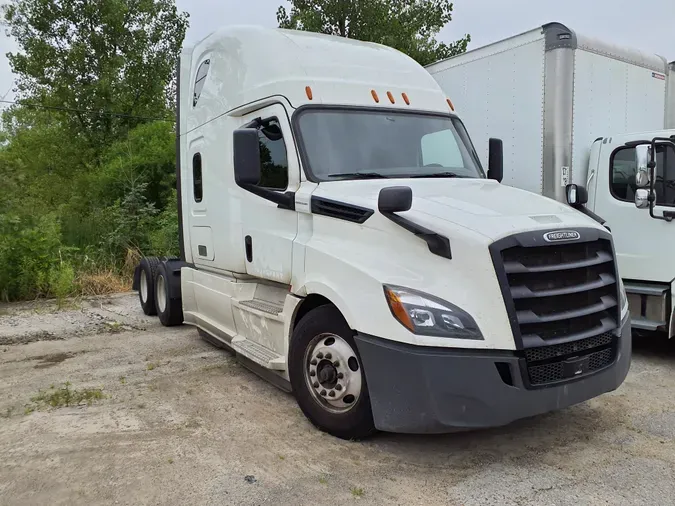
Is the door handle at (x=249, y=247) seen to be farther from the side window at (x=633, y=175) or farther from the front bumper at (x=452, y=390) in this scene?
the side window at (x=633, y=175)

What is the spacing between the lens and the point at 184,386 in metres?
5.70

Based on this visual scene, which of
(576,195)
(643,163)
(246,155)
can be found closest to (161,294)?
(246,155)

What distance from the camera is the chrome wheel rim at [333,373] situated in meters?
4.06

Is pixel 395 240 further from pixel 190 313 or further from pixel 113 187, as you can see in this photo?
pixel 113 187

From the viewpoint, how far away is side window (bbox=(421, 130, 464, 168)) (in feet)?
16.9

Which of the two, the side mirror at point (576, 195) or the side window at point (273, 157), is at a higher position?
the side window at point (273, 157)

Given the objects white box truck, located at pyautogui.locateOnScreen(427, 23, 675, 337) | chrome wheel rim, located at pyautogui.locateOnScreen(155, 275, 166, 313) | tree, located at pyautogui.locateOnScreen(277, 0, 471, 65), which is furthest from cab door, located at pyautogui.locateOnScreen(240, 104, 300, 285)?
tree, located at pyautogui.locateOnScreen(277, 0, 471, 65)

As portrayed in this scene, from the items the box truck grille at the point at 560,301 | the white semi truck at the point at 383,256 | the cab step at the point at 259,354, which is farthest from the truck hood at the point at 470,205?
the cab step at the point at 259,354

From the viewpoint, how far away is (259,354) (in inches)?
205

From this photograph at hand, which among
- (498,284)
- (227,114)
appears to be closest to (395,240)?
(498,284)

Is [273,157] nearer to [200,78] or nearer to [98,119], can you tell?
[200,78]

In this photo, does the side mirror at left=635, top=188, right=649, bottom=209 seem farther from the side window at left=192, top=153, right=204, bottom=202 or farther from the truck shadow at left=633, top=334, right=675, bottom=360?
the side window at left=192, top=153, right=204, bottom=202

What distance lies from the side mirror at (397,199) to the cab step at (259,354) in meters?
1.77

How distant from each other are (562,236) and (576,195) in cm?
253
